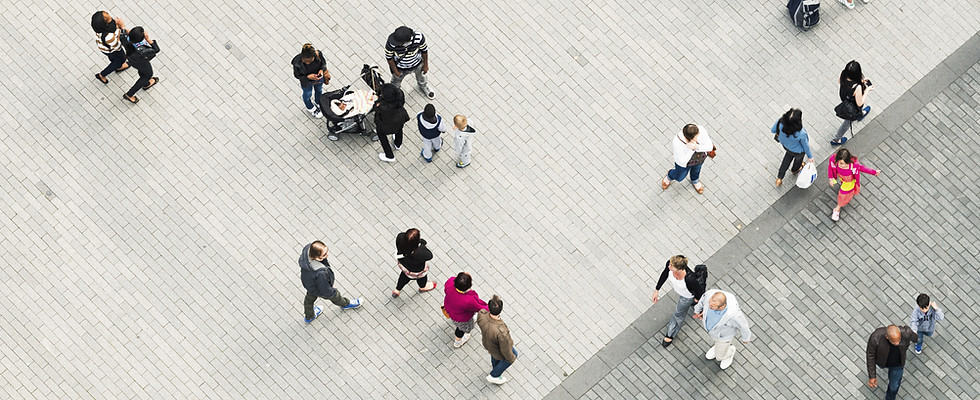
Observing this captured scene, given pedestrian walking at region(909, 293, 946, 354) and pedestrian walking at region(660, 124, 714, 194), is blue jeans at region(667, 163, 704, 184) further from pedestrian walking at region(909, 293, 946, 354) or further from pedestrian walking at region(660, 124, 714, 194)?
pedestrian walking at region(909, 293, 946, 354)

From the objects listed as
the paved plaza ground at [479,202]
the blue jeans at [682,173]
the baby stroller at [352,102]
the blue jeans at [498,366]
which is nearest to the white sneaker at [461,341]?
the paved plaza ground at [479,202]

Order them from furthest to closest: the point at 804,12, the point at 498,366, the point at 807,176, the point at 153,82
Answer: the point at 804,12 → the point at 153,82 → the point at 807,176 → the point at 498,366

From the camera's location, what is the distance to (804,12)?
51.3 ft

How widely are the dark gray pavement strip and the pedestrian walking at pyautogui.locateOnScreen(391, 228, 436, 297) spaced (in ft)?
7.16

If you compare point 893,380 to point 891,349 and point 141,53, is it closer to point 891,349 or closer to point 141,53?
point 891,349

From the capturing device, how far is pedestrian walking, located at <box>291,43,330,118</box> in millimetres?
14086

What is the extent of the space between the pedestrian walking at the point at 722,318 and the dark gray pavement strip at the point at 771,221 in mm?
964

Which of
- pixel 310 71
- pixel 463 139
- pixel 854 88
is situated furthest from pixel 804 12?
pixel 310 71

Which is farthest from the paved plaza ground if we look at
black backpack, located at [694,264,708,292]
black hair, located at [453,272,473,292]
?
black hair, located at [453,272,473,292]

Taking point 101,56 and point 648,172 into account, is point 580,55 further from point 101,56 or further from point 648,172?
point 101,56

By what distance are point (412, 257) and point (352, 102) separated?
2.43m

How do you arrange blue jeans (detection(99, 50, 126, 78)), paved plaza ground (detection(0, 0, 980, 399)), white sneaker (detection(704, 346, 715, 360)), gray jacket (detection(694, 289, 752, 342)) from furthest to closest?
blue jeans (detection(99, 50, 126, 78)), paved plaza ground (detection(0, 0, 980, 399)), white sneaker (detection(704, 346, 715, 360)), gray jacket (detection(694, 289, 752, 342))

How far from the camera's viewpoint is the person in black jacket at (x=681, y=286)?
1307 centimetres

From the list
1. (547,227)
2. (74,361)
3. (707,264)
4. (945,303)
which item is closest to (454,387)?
(547,227)
